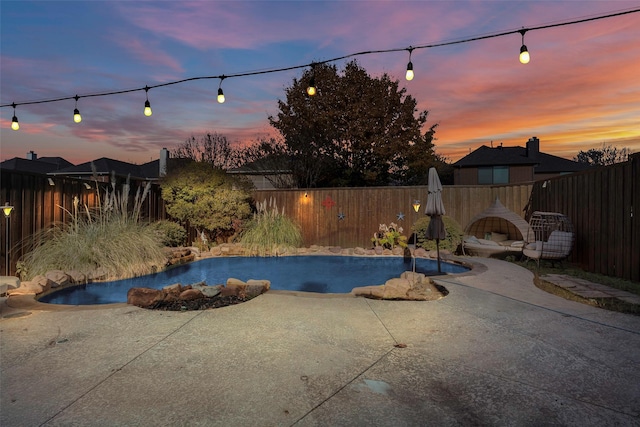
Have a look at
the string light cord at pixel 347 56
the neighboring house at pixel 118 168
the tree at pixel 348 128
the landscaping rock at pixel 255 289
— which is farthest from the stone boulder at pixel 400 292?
the neighboring house at pixel 118 168

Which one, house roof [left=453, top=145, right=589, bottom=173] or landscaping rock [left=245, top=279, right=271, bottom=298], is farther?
house roof [left=453, top=145, right=589, bottom=173]

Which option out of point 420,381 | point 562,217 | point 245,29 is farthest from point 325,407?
point 562,217

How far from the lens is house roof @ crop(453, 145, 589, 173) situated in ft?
71.0

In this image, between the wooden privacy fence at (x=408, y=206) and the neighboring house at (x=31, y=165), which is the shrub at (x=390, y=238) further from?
the neighboring house at (x=31, y=165)

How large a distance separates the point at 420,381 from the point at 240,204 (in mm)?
8584

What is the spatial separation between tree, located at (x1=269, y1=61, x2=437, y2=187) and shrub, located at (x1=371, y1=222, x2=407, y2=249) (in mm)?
5367

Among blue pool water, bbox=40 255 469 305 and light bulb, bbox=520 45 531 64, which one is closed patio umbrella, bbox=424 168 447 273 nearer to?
blue pool water, bbox=40 255 469 305

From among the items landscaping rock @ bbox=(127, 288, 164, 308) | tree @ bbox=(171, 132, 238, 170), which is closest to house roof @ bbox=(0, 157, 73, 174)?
tree @ bbox=(171, 132, 238, 170)

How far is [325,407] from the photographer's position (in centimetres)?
187

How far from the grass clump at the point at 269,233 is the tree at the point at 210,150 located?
312 inches

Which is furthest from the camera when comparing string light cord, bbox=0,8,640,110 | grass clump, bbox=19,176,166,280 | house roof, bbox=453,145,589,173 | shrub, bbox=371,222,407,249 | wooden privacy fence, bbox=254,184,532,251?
house roof, bbox=453,145,589,173

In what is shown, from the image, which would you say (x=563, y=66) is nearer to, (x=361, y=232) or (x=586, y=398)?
(x=361, y=232)

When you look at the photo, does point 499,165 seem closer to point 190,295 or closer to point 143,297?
point 190,295

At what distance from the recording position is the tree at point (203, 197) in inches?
376
